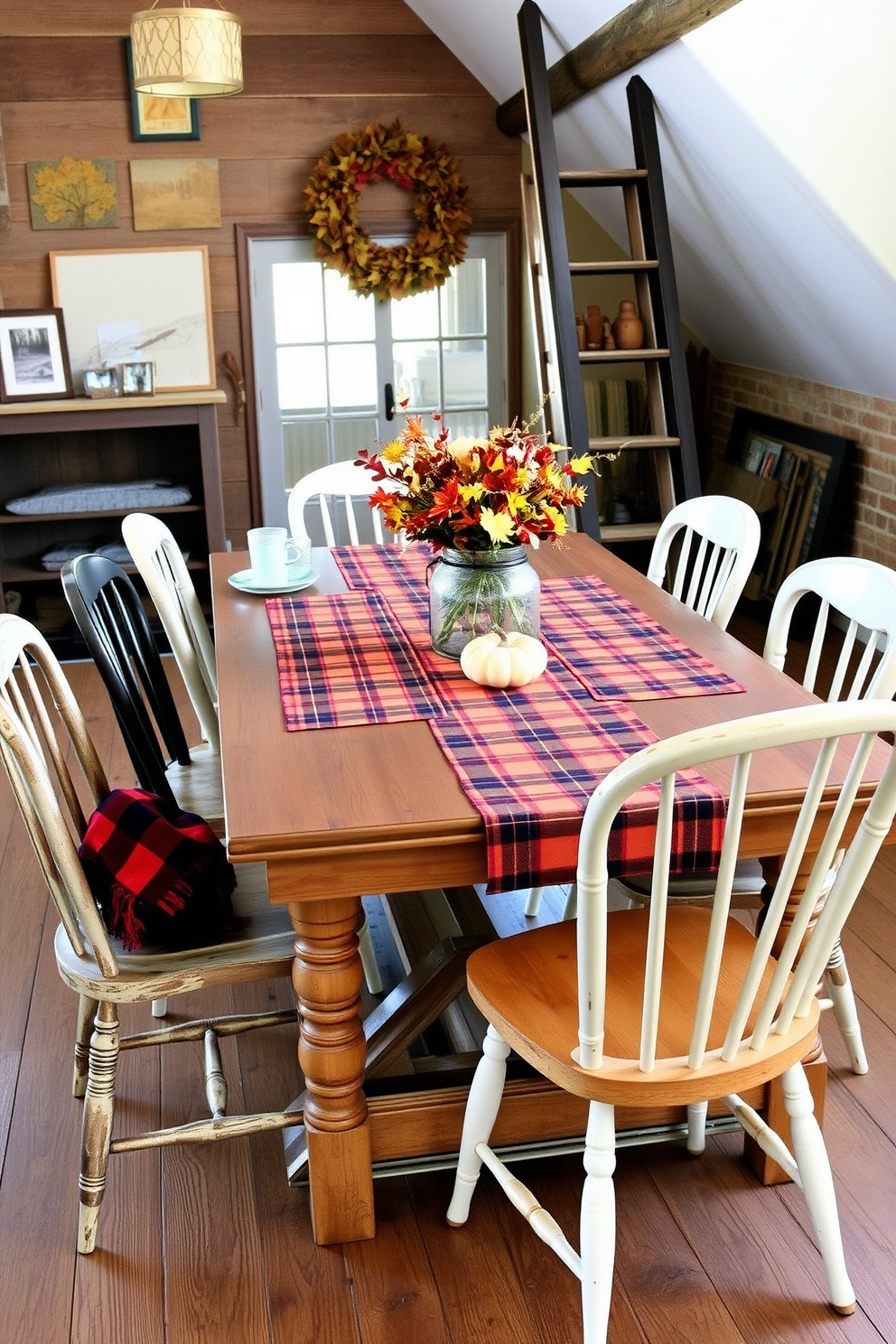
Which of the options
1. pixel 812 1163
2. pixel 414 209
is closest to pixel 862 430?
pixel 414 209

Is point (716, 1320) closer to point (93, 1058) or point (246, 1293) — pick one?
point (246, 1293)

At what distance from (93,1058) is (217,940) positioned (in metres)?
0.27

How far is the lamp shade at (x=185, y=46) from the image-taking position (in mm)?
3299

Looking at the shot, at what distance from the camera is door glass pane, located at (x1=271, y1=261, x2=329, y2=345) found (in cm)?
548

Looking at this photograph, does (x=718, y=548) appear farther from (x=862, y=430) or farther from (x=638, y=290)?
(x=862, y=430)

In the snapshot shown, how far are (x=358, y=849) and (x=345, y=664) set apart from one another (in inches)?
26.8

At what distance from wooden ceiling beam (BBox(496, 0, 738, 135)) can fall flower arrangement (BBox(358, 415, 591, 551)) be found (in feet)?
6.11

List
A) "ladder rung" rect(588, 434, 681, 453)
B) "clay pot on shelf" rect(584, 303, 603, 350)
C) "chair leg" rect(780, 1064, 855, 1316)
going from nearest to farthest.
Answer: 1. "chair leg" rect(780, 1064, 855, 1316)
2. "ladder rung" rect(588, 434, 681, 453)
3. "clay pot on shelf" rect(584, 303, 603, 350)

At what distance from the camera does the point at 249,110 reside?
5242 millimetres

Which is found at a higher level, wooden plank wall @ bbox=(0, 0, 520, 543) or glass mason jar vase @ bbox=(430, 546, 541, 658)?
wooden plank wall @ bbox=(0, 0, 520, 543)

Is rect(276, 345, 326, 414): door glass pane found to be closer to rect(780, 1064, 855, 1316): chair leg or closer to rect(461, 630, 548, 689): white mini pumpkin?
rect(461, 630, 548, 689): white mini pumpkin

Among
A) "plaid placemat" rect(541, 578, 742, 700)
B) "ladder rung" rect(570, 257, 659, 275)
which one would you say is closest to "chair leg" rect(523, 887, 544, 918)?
"plaid placemat" rect(541, 578, 742, 700)

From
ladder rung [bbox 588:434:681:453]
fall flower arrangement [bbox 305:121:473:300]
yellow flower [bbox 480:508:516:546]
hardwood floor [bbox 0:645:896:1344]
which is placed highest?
fall flower arrangement [bbox 305:121:473:300]

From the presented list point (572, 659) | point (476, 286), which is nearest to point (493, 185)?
point (476, 286)
